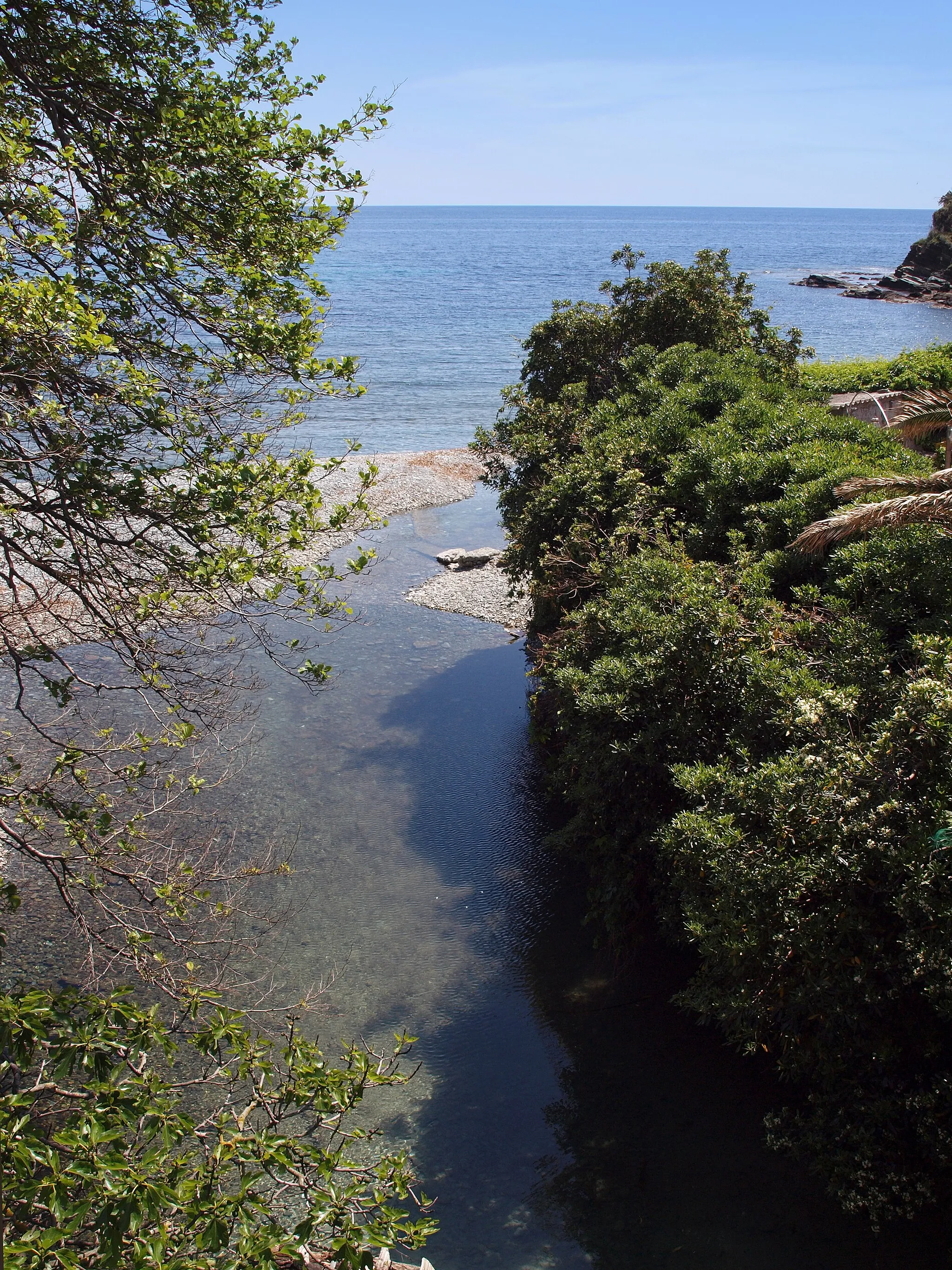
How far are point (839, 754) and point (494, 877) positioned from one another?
749cm

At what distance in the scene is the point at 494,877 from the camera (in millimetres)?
14055

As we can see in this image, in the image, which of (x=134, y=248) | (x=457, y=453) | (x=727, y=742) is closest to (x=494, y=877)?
(x=727, y=742)

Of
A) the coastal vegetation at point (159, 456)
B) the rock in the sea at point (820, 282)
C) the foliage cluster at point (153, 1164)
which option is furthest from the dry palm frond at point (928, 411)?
the rock in the sea at point (820, 282)

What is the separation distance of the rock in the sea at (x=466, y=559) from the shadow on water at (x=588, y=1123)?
13642mm

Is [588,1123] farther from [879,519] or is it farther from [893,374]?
[893,374]

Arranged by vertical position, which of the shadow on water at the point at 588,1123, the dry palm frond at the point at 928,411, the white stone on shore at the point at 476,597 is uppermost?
the dry palm frond at the point at 928,411

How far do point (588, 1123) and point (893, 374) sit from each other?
21.3 metres

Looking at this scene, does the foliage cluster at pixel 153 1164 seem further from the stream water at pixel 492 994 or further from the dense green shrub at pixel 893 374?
the dense green shrub at pixel 893 374

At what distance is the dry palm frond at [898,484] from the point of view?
9008 millimetres

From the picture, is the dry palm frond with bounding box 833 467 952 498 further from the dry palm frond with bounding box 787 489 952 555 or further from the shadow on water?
the shadow on water

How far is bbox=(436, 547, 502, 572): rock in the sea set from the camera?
89.1 ft

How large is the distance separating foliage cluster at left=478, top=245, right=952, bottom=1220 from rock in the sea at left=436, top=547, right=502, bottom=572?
12110 millimetres

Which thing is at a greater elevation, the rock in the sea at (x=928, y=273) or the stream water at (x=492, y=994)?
the rock in the sea at (x=928, y=273)

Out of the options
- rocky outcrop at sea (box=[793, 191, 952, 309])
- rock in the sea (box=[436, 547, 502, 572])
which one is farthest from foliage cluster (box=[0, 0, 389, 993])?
rocky outcrop at sea (box=[793, 191, 952, 309])
